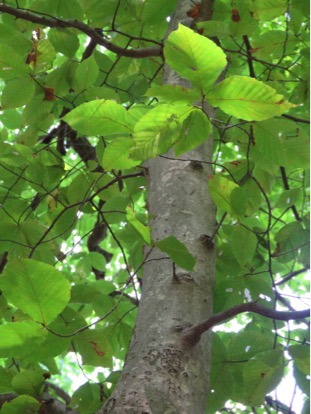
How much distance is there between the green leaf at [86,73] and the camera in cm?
129

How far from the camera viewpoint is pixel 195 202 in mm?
1254

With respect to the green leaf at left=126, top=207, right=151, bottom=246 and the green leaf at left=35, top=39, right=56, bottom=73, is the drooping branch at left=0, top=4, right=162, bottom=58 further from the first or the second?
the green leaf at left=126, top=207, right=151, bottom=246

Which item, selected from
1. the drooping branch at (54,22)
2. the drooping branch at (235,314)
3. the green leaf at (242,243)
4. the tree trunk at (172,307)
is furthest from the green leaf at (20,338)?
the drooping branch at (54,22)

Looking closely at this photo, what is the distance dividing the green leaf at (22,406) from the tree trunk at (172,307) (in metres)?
0.18

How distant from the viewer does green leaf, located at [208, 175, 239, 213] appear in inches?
39.6

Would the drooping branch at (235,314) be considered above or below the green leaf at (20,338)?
above

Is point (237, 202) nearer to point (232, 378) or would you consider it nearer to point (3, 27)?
point (232, 378)

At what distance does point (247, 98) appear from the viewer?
684 mm

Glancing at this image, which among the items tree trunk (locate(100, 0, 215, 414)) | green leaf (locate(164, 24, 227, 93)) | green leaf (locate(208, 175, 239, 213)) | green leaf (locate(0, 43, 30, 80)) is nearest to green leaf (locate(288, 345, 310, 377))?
tree trunk (locate(100, 0, 215, 414))

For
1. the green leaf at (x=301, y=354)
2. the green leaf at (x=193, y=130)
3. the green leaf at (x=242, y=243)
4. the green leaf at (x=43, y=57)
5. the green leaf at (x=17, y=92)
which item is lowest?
the green leaf at (x=301, y=354)

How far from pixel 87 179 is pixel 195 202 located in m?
0.50

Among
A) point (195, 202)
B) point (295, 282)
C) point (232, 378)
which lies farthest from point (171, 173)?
point (295, 282)

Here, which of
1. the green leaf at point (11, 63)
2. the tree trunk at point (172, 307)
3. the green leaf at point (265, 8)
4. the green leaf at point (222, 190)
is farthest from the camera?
the green leaf at point (265, 8)

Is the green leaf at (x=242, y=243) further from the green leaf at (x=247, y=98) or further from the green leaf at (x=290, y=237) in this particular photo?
the green leaf at (x=247, y=98)
